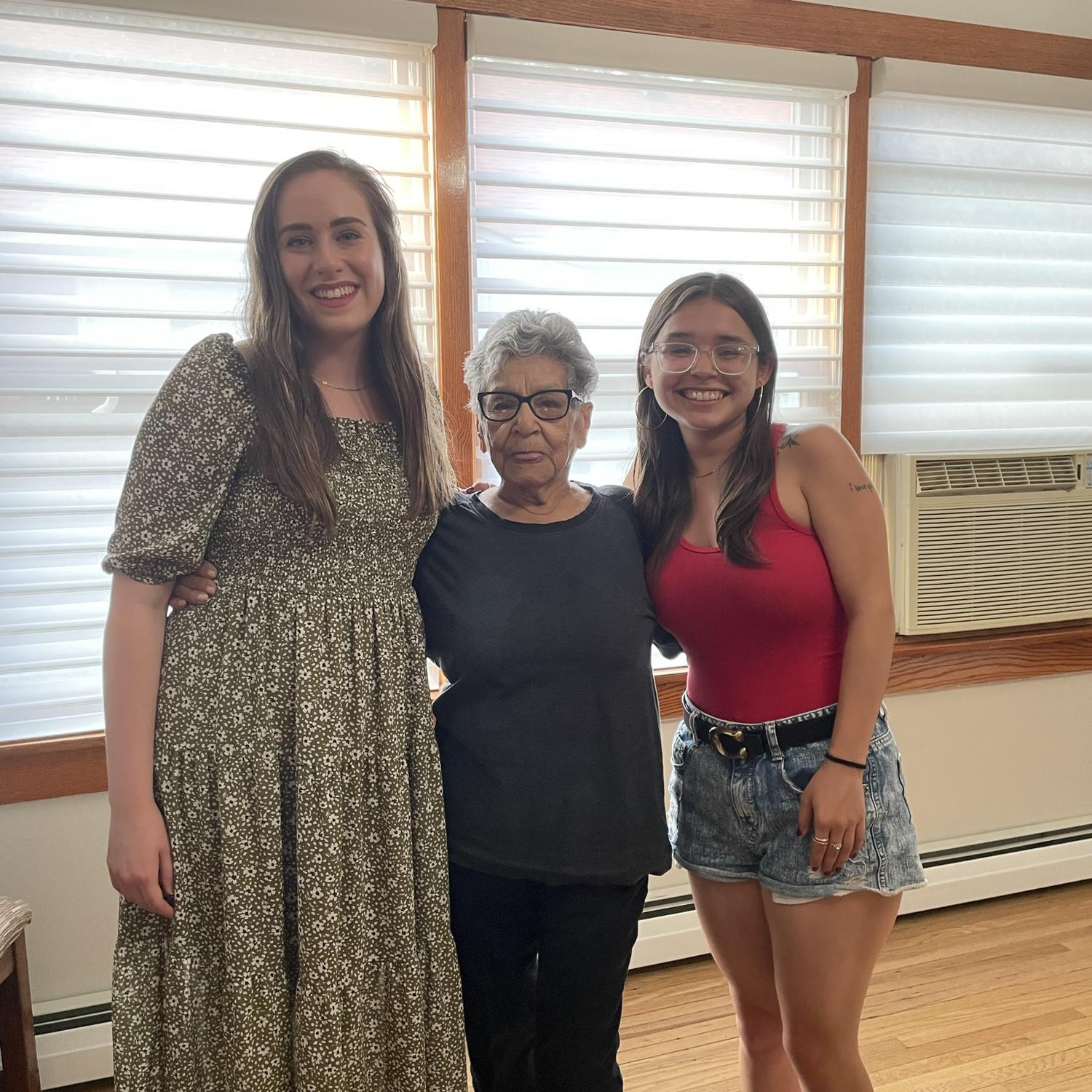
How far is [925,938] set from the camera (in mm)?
2789

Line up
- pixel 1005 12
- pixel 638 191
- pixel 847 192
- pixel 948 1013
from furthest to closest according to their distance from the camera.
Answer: pixel 1005 12 → pixel 847 192 → pixel 638 191 → pixel 948 1013

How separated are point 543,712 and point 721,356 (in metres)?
0.59

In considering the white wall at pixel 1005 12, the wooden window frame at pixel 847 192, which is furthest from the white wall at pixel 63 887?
the white wall at pixel 1005 12

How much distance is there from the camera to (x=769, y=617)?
4.99 feet

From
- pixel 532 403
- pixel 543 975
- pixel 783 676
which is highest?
pixel 532 403

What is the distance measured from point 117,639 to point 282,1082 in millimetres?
637

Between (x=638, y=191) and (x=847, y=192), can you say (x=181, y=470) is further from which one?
(x=847, y=192)

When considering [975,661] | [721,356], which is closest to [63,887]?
[721,356]

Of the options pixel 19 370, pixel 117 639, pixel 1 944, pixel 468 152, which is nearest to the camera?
pixel 117 639

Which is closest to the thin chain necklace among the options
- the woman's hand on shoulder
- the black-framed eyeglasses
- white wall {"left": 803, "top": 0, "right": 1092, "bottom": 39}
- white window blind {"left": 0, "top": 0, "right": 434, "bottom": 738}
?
the black-framed eyeglasses

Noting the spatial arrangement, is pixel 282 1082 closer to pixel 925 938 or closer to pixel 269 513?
pixel 269 513

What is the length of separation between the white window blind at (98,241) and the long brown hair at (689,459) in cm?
103

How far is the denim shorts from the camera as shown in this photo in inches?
59.3

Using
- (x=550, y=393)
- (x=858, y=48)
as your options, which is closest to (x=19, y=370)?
(x=550, y=393)
